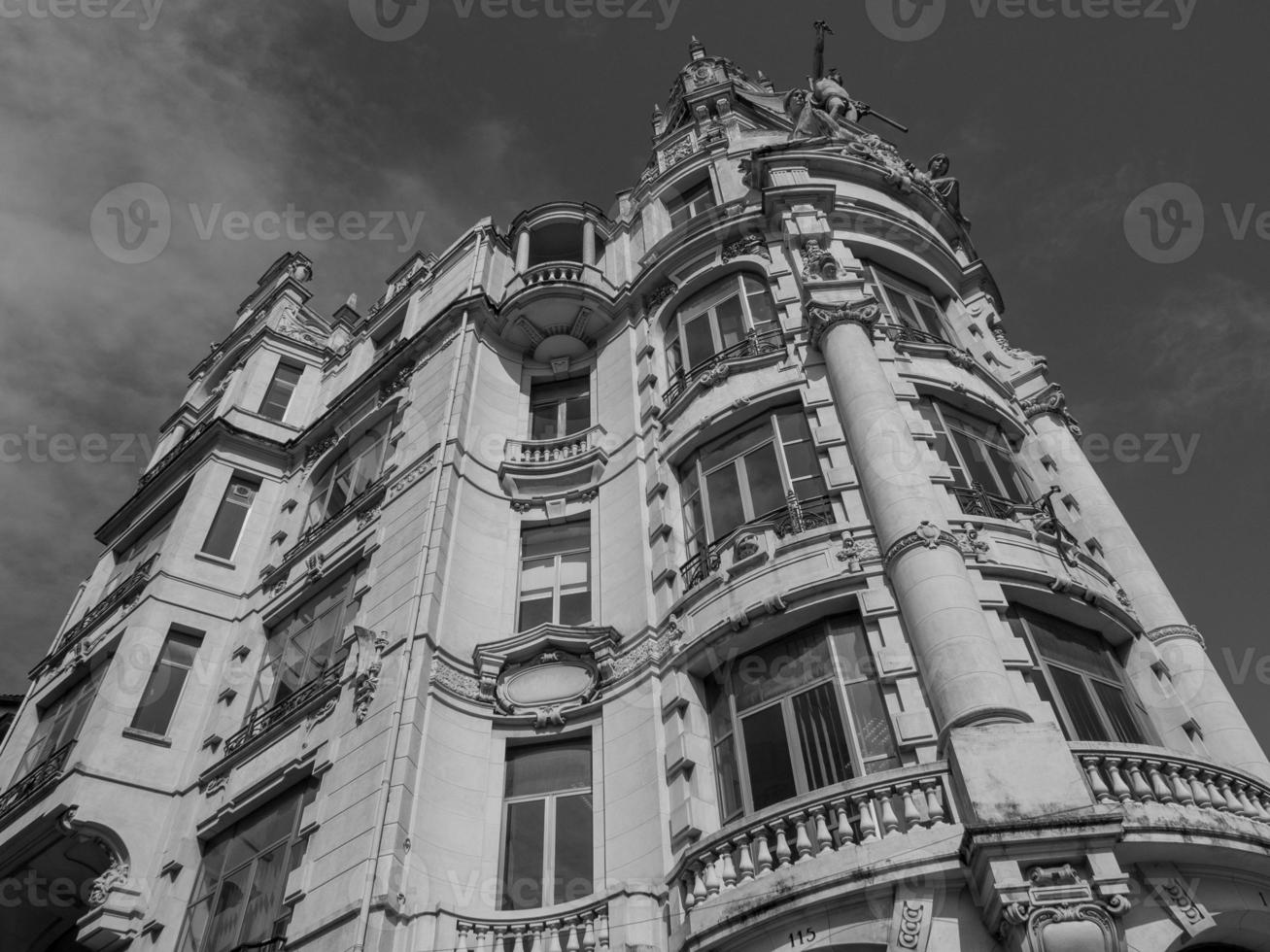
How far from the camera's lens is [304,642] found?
21594 millimetres

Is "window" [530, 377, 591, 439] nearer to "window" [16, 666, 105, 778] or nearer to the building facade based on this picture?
the building facade

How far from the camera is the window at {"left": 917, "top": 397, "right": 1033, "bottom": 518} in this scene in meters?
17.0

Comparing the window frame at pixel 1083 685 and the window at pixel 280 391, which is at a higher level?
the window at pixel 280 391

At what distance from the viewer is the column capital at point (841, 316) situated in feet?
61.7

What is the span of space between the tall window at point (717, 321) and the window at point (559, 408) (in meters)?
2.65

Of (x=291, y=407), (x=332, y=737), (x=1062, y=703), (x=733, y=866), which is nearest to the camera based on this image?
(x=733, y=866)

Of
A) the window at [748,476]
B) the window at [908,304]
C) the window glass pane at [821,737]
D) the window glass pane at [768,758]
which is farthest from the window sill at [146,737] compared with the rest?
the window at [908,304]

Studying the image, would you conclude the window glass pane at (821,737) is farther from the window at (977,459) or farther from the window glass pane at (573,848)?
the window at (977,459)

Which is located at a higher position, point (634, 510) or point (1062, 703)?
point (634, 510)

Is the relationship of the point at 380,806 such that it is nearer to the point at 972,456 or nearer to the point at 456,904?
the point at 456,904

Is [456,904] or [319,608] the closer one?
[456,904]

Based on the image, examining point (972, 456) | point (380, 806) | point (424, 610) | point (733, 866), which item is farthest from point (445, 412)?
point (733, 866)

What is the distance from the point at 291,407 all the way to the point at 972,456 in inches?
822

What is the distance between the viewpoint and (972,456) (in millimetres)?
18172
